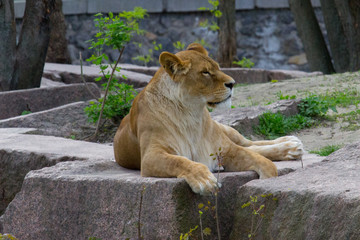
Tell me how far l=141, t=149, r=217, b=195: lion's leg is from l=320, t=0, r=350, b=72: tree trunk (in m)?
8.96

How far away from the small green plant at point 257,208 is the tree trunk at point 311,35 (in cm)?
960

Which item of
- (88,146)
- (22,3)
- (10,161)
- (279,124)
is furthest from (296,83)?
(22,3)

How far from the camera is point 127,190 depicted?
11.6 ft

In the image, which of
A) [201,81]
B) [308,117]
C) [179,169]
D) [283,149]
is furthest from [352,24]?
[179,169]

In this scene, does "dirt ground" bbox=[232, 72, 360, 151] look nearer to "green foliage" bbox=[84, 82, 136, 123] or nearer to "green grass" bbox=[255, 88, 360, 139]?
"green grass" bbox=[255, 88, 360, 139]

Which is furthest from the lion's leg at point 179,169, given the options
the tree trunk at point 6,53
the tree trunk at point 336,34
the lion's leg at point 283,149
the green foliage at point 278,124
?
the tree trunk at point 336,34

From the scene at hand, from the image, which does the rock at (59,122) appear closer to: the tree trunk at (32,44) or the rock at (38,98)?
the rock at (38,98)

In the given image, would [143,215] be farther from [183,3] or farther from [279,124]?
[183,3]

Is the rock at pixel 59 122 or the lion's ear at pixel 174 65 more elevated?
the lion's ear at pixel 174 65

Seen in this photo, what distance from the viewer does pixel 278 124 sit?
6551 millimetres

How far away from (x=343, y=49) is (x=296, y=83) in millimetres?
3291

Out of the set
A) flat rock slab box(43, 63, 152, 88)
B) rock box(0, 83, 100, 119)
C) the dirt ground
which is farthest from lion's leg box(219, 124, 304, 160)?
flat rock slab box(43, 63, 152, 88)

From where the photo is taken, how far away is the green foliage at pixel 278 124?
21.1 ft

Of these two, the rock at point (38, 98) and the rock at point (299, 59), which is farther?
the rock at point (299, 59)
